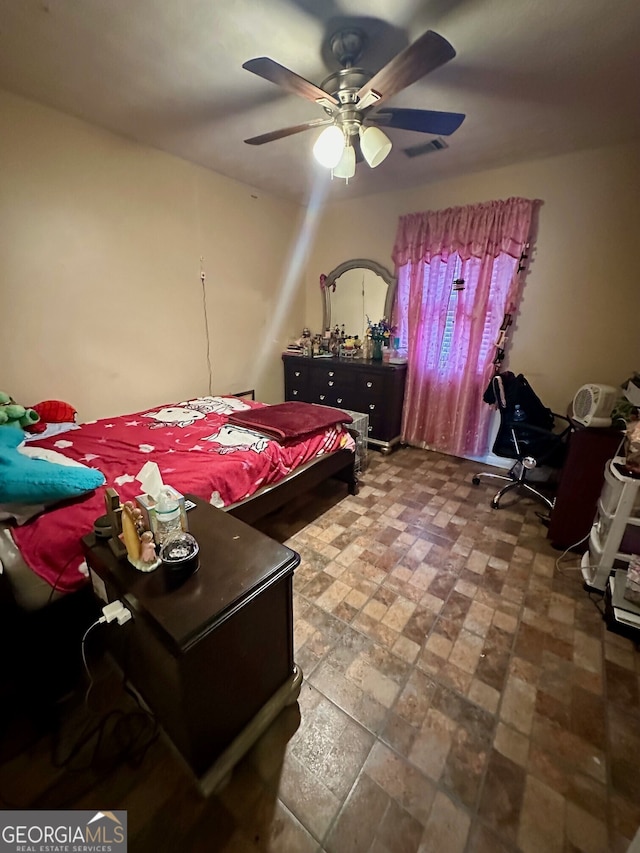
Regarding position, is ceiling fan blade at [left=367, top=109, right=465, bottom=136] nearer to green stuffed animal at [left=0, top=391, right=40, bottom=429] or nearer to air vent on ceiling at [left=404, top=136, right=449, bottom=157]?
air vent on ceiling at [left=404, top=136, right=449, bottom=157]

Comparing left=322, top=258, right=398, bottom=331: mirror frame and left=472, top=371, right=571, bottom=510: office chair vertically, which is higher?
left=322, top=258, right=398, bottom=331: mirror frame

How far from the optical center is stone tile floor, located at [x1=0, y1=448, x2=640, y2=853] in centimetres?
96

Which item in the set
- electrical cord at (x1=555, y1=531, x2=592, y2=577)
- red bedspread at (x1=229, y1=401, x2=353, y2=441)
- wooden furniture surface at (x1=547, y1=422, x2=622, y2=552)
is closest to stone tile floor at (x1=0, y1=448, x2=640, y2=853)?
electrical cord at (x1=555, y1=531, x2=592, y2=577)

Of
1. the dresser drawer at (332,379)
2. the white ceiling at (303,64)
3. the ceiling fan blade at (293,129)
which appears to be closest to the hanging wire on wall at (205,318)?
the white ceiling at (303,64)

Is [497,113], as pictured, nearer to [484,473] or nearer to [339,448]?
[339,448]

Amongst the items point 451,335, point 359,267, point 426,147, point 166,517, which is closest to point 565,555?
point 451,335

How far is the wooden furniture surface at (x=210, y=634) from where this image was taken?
866mm

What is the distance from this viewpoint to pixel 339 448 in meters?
2.48

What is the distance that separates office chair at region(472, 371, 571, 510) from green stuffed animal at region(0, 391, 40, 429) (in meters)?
3.19

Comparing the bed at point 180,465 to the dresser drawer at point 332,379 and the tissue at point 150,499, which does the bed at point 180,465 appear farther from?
the dresser drawer at point 332,379

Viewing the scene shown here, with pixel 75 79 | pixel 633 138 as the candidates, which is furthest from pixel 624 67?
pixel 75 79

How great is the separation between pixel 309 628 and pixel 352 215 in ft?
12.5

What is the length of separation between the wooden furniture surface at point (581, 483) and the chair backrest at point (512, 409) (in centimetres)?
40

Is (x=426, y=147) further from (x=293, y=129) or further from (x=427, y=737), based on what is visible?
(x=427, y=737)
